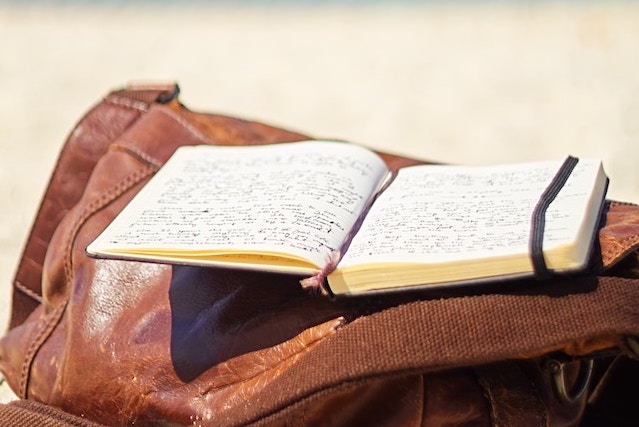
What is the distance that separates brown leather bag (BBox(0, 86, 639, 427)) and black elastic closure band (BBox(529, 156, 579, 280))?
0.04 metres

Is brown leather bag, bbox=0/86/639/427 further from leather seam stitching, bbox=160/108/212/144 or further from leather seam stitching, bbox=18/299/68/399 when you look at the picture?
leather seam stitching, bbox=160/108/212/144

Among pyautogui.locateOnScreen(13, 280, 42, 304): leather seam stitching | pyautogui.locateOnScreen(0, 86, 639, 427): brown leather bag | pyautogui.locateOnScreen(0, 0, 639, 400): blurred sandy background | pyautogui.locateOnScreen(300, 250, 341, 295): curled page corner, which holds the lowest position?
pyautogui.locateOnScreen(0, 0, 639, 400): blurred sandy background

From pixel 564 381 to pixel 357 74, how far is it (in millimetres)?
1917

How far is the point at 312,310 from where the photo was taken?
0.95m

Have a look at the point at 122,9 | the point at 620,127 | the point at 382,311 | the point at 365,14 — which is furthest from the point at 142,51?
the point at 382,311

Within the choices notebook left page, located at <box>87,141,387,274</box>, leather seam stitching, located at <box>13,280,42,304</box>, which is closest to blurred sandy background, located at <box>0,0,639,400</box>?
leather seam stitching, located at <box>13,280,42,304</box>

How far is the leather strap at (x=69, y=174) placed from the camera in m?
1.37

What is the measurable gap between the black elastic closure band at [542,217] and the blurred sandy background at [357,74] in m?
0.93

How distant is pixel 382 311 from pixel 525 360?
0.49 feet

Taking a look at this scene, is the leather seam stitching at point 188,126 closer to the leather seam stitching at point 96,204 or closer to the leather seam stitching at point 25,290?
the leather seam stitching at point 96,204

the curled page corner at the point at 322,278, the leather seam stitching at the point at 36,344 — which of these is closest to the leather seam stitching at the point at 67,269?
the leather seam stitching at the point at 36,344

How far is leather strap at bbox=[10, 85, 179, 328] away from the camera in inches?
54.0

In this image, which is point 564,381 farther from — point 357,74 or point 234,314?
point 357,74

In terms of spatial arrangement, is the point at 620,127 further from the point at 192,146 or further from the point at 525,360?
the point at 525,360
